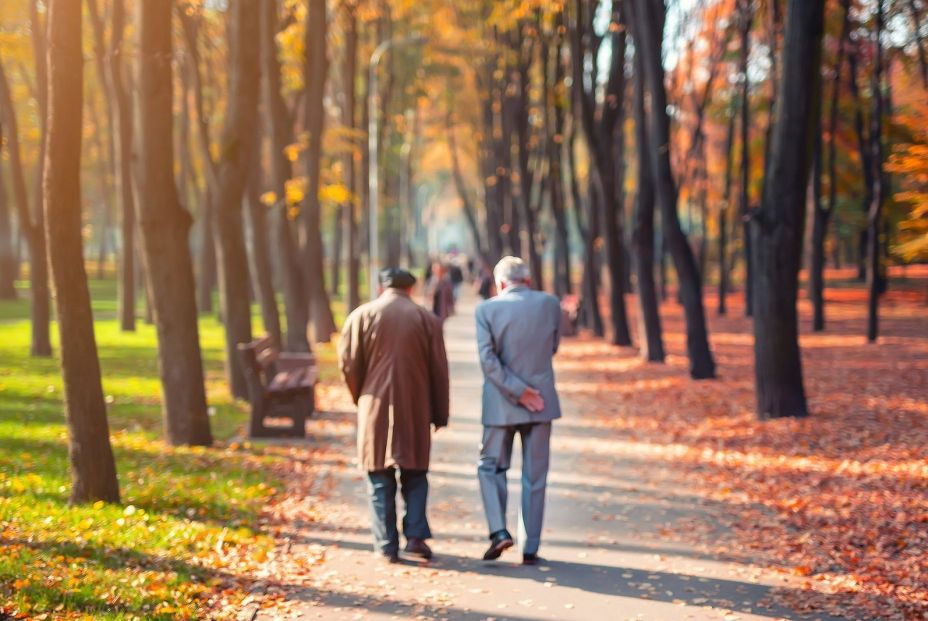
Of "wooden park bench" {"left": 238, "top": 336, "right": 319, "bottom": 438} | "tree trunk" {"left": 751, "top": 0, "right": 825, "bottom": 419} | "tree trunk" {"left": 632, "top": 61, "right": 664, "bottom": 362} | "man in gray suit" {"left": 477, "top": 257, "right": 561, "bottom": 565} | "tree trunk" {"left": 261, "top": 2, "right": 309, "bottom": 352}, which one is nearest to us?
"man in gray suit" {"left": 477, "top": 257, "right": 561, "bottom": 565}

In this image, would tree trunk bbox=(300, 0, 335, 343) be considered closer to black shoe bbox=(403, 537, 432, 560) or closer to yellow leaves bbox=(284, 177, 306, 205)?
yellow leaves bbox=(284, 177, 306, 205)

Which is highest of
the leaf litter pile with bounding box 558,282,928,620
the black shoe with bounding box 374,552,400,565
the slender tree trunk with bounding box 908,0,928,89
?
the slender tree trunk with bounding box 908,0,928,89

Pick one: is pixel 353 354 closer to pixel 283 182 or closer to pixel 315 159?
pixel 283 182

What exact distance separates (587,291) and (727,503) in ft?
64.4

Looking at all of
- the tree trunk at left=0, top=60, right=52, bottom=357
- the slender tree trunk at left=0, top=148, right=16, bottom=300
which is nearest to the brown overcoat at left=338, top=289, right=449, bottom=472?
the tree trunk at left=0, top=60, right=52, bottom=357

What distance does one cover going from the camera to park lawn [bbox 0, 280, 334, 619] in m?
6.69

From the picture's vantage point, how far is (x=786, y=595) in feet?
23.4

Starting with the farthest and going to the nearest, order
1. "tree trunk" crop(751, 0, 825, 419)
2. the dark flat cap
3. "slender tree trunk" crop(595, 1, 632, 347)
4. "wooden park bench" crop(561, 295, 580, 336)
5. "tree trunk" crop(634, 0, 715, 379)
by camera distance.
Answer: "wooden park bench" crop(561, 295, 580, 336), "slender tree trunk" crop(595, 1, 632, 347), "tree trunk" crop(634, 0, 715, 379), "tree trunk" crop(751, 0, 825, 419), the dark flat cap

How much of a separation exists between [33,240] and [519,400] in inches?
A: 563

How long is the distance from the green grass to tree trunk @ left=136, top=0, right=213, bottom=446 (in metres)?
0.45

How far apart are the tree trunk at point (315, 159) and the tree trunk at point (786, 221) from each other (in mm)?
10122

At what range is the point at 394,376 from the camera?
8.12 meters

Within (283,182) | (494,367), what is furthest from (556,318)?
(283,182)

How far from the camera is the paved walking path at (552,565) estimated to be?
6.86m
